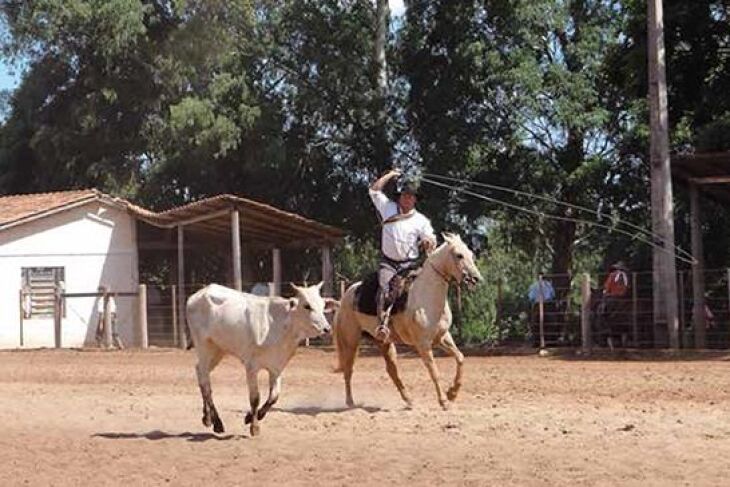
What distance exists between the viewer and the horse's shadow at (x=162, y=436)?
11359 mm

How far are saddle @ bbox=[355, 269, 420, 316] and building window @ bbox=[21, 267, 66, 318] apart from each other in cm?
2074

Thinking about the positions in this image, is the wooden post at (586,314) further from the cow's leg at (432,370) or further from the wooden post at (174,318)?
the cow's leg at (432,370)

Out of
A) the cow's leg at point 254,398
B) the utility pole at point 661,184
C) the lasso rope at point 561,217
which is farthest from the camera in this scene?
the lasso rope at point 561,217

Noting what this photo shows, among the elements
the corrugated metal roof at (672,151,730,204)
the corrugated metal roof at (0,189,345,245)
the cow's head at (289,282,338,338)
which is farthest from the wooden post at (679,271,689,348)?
the cow's head at (289,282,338,338)

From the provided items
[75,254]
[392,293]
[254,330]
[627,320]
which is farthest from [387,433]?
[75,254]

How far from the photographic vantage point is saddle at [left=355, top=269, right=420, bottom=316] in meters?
13.3

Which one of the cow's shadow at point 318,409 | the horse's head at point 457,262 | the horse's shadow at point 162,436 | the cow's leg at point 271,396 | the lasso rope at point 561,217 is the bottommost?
the horse's shadow at point 162,436

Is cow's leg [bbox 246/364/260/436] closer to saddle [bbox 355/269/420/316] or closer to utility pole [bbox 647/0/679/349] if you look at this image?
saddle [bbox 355/269/420/316]

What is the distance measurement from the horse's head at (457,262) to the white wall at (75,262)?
2021cm

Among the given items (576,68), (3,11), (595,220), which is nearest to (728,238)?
(595,220)

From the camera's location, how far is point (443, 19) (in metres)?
33.6

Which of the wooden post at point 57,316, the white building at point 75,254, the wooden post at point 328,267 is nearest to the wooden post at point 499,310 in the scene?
the wooden post at point 328,267

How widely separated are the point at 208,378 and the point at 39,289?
22.7 meters

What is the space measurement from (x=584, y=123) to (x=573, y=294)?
503 centimetres
